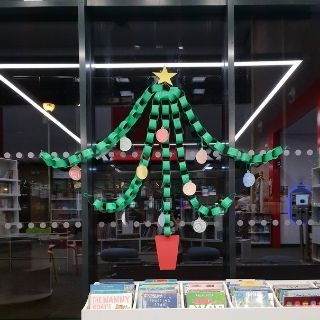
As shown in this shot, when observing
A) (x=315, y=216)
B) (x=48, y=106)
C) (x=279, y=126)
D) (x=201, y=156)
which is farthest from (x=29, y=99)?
(x=315, y=216)

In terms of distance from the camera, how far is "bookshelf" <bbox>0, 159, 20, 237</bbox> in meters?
3.99

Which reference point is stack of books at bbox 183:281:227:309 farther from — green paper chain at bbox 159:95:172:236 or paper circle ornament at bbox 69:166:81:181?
paper circle ornament at bbox 69:166:81:181

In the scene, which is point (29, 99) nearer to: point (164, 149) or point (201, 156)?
point (164, 149)

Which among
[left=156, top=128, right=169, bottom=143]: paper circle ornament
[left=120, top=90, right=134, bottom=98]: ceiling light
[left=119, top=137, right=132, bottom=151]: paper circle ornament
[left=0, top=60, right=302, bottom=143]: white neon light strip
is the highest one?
[left=0, top=60, right=302, bottom=143]: white neon light strip

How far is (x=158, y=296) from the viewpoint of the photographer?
299 cm

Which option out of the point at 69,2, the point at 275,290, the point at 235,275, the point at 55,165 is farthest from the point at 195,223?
the point at 69,2

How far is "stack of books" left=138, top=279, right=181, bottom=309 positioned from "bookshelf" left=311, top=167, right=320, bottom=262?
152cm

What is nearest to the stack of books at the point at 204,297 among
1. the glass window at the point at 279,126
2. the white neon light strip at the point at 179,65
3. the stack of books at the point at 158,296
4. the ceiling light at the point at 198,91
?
the stack of books at the point at 158,296

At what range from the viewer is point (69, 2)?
12.4 ft

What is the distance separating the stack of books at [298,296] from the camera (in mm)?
2955

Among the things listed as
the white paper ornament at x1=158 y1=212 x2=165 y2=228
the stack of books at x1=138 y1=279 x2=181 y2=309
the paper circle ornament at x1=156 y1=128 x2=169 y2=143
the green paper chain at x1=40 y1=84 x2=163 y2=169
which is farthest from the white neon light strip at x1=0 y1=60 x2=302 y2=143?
the stack of books at x1=138 y1=279 x2=181 y2=309

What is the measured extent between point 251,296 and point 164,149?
4.55 feet

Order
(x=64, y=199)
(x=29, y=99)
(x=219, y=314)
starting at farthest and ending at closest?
(x=29, y=99), (x=64, y=199), (x=219, y=314)

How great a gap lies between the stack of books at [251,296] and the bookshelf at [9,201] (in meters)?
2.06
